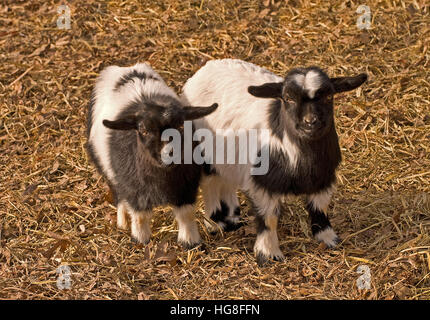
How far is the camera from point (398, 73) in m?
8.98

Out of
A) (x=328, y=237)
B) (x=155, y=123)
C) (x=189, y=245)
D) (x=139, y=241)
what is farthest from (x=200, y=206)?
(x=155, y=123)

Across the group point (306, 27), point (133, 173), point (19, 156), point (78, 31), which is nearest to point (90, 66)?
point (78, 31)

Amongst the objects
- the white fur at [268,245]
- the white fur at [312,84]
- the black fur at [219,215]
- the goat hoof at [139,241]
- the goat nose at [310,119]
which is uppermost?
the white fur at [312,84]

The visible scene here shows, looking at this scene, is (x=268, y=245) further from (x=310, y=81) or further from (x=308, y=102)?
(x=310, y=81)

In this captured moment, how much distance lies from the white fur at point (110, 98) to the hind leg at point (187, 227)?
2.35 feet

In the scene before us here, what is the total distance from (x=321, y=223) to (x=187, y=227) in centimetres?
126

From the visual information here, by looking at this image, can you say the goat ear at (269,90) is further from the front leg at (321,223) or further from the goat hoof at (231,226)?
the goat hoof at (231,226)

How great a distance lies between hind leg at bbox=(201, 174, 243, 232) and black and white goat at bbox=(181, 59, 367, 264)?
0.01 meters

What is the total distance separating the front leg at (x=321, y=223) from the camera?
6.72 meters

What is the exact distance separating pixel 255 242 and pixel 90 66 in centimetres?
412

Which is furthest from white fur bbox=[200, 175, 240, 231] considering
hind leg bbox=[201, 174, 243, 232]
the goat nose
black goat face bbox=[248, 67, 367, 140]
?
the goat nose

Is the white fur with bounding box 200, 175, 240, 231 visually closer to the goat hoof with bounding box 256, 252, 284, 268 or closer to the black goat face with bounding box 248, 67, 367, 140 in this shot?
the goat hoof with bounding box 256, 252, 284, 268

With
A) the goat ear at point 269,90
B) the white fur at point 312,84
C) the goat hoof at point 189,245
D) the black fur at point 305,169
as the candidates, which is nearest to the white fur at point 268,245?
the black fur at point 305,169

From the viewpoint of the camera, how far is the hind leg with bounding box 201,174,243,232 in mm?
7203
